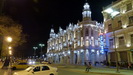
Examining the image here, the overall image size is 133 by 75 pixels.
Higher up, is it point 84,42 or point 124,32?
point 124,32

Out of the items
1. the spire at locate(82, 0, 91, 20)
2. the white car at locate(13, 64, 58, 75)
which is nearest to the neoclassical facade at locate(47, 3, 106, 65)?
the spire at locate(82, 0, 91, 20)

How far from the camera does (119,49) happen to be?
35.2m

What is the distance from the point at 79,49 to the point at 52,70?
160ft

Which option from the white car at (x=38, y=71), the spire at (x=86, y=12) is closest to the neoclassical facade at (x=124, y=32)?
the white car at (x=38, y=71)

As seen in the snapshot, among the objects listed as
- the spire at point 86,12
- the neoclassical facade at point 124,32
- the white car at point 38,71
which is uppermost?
the spire at point 86,12

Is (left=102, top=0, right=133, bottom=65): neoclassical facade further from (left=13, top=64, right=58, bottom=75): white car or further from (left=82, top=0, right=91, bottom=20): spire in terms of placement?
(left=82, top=0, right=91, bottom=20): spire

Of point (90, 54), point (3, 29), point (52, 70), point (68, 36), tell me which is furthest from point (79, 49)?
point (52, 70)

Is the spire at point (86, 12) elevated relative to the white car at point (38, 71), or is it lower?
elevated

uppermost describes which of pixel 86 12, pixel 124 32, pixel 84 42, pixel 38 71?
pixel 86 12

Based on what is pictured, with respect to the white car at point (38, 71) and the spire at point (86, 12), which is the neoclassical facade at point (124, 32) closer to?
the white car at point (38, 71)

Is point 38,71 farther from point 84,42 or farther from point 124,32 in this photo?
point 84,42

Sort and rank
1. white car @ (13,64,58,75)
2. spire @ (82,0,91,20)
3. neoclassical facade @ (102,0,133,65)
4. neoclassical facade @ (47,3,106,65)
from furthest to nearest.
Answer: spire @ (82,0,91,20)
neoclassical facade @ (47,3,106,65)
neoclassical facade @ (102,0,133,65)
white car @ (13,64,58,75)

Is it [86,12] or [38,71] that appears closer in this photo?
[38,71]

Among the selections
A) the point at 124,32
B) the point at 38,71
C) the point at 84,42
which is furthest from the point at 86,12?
the point at 38,71
